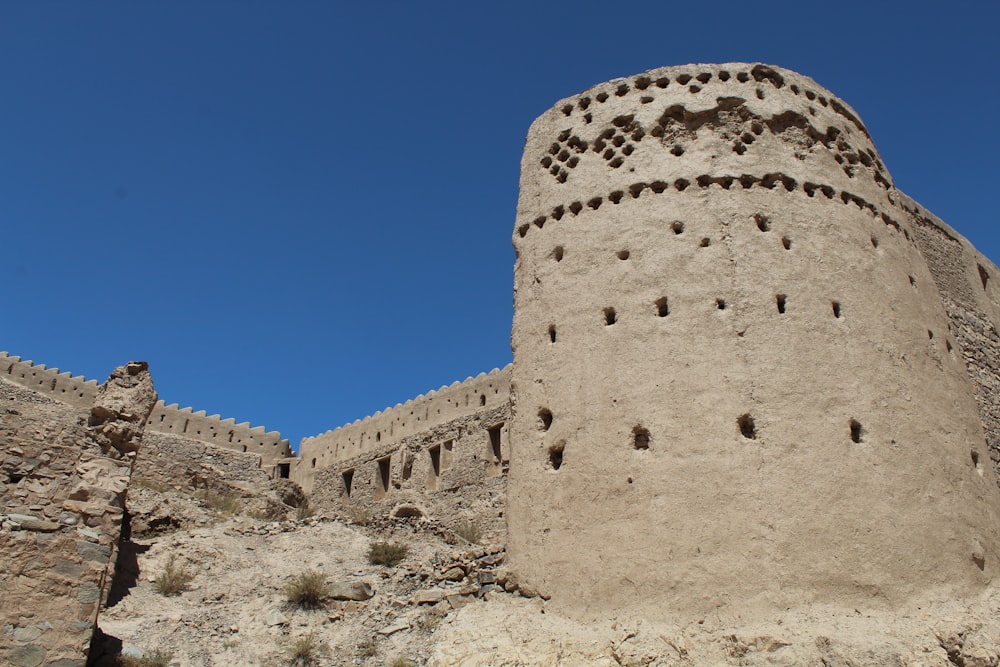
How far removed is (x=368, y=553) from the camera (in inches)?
413

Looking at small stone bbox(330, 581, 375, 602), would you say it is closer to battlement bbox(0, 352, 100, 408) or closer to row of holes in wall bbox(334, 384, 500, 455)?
row of holes in wall bbox(334, 384, 500, 455)

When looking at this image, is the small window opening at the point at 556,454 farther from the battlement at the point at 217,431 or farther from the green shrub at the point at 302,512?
the battlement at the point at 217,431

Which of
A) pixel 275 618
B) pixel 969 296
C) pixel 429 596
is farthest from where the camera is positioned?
pixel 969 296

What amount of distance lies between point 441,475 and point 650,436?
14.6 metres

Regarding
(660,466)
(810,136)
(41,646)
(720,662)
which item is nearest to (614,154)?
(810,136)

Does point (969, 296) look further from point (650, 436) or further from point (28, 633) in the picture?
point (28, 633)

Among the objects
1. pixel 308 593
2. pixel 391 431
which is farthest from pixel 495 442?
pixel 308 593

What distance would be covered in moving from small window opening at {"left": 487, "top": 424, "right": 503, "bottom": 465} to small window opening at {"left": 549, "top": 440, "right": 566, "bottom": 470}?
12834 mm

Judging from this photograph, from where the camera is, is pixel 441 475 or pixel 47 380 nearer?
pixel 441 475

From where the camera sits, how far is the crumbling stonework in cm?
648

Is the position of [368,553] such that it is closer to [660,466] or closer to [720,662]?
[660,466]

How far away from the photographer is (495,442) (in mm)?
20781

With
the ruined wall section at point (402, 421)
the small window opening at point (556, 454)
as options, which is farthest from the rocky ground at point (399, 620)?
the ruined wall section at point (402, 421)

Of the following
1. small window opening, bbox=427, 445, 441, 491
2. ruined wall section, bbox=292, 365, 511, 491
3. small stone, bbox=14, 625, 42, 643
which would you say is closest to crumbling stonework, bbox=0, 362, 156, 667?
small stone, bbox=14, 625, 42, 643
